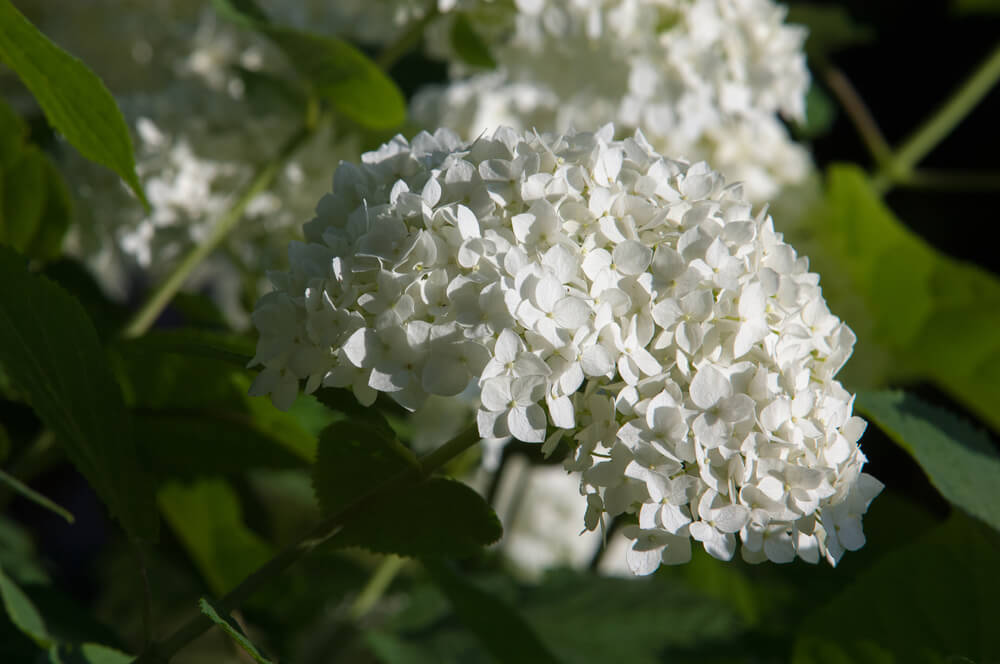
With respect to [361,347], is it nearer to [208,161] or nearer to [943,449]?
[943,449]

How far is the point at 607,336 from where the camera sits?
405mm

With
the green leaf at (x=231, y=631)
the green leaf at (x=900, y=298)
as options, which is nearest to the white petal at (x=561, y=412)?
the green leaf at (x=231, y=631)

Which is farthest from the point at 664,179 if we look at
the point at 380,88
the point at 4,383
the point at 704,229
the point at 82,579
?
the point at 82,579

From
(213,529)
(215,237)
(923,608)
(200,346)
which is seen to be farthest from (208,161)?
(923,608)

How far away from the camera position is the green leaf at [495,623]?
22.6 inches

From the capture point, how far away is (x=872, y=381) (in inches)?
41.7

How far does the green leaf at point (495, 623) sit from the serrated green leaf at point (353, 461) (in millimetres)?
132

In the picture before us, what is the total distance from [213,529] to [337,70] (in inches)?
15.7

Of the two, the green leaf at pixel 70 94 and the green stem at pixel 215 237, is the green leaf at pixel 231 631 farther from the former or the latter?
the green stem at pixel 215 237

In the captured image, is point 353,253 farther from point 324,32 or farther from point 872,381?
point 872,381

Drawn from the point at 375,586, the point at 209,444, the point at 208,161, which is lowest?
the point at 375,586

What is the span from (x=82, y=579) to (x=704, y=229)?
1.09m

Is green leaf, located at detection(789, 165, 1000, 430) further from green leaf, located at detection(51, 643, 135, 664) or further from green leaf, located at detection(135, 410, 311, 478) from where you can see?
green leaf, located at detection(51, 643, 135, 664)

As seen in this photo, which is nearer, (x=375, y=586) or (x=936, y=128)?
(x=375, y=586)
